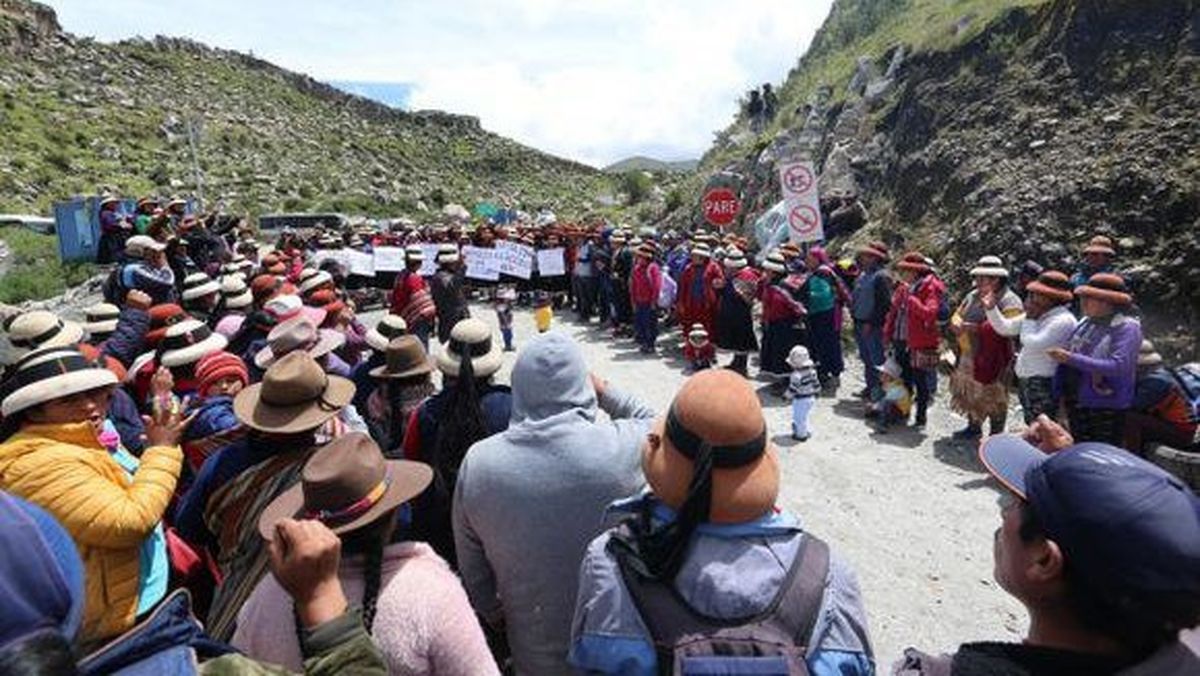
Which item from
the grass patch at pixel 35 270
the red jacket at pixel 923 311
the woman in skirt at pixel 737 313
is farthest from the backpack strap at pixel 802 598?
the grass patch at pixel 35 270

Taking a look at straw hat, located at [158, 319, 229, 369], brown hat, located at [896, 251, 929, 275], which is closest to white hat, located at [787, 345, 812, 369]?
brown hat, located at [896, 251, 929, 275]

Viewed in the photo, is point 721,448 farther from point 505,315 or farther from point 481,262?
point 481,262

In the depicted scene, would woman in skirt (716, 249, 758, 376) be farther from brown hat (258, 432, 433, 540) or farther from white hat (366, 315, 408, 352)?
brown hat (258, 432, 433, 540)

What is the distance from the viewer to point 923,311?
7930 millimetres

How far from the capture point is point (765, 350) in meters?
10.2

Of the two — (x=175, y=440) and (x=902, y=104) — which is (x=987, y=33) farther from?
(x=175, y=440)

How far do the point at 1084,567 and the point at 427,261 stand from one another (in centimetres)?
1565

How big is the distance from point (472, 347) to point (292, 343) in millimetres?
1593

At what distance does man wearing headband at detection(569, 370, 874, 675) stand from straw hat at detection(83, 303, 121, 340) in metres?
5.56

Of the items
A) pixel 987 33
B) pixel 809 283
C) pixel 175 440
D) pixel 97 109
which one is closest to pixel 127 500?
pixel 175 440

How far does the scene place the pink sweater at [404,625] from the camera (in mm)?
2008

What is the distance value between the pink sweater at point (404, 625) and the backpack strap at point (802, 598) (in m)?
0.79

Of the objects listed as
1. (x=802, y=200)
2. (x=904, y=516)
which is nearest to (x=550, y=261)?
(x=802, y=200)

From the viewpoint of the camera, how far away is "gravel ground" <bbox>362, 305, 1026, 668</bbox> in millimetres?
4801
